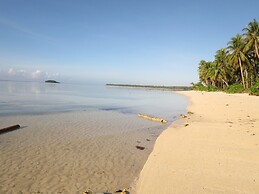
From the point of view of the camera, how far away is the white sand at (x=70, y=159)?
584cm

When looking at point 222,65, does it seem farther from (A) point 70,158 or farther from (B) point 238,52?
(A) point 70,158

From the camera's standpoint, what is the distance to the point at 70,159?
25.5 feet

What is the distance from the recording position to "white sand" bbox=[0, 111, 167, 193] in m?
5.84

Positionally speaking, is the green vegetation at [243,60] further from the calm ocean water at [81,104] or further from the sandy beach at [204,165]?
the sandy beach at [204,165]

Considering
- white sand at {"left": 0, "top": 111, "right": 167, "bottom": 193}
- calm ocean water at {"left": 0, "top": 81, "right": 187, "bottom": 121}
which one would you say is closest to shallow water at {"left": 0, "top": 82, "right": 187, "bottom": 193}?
white sand at {"left": 0, "top": 111, "right": 167, "bottom": 193}

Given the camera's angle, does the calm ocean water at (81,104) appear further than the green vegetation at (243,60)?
No

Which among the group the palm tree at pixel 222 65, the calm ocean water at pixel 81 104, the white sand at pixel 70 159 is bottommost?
the white sand at pixel 70 159

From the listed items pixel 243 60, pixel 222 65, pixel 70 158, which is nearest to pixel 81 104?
pixel 70 158

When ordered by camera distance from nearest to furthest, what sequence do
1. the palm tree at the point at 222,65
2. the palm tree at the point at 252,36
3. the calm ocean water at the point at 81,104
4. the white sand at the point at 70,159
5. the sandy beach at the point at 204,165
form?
the sandy beach at the point at 204,165 → the white sand at the point at 70,159 → the calm ocean water at the point at 81,104 → the palm tree at the point at 252,36 → the palm tree at the point at 222,65

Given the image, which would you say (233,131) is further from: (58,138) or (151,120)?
(58,138)

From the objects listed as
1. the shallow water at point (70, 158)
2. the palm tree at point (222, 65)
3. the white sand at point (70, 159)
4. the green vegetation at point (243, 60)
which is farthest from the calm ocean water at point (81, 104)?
the palm tree at point (222, 65)

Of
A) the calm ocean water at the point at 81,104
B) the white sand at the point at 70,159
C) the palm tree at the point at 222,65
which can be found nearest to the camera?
the white sand at the point at 70,159

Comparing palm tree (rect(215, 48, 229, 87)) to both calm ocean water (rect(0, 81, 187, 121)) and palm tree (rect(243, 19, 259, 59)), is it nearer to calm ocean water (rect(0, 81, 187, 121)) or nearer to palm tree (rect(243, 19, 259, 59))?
palm tree (rect(243, 19, 259, 59))

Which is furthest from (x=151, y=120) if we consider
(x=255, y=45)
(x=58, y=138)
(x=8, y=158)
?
(x=255, y=45)
